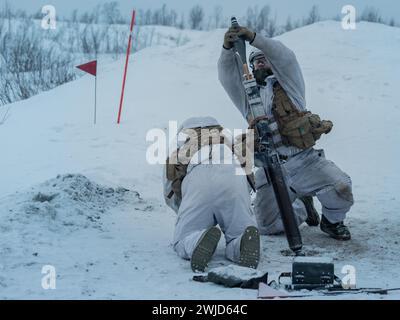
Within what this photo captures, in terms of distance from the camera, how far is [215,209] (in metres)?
5.25

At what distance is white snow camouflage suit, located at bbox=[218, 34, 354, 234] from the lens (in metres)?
6.00

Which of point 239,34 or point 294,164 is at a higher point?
point 239,34

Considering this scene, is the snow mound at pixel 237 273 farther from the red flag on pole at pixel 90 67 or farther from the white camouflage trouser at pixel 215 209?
the red flag on pole at pixel 90 67

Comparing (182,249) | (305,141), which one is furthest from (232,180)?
(305,141)

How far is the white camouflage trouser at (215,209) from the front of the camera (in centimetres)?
520

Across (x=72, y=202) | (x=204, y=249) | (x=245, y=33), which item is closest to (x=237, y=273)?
(x=204, y=249)

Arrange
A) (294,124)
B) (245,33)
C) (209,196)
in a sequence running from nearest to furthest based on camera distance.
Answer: (209,196), (245,33), (294,124)

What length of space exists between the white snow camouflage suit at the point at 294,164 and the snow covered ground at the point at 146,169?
315mm

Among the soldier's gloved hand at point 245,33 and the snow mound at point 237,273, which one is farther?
the soldier's gloved hand at point 245,33

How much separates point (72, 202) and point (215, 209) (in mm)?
1714

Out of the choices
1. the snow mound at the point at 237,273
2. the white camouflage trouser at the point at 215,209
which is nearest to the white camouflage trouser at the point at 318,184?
the white camouflage trouser at the point at 215,209

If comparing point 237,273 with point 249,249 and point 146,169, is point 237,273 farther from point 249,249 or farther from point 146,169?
point 146,169

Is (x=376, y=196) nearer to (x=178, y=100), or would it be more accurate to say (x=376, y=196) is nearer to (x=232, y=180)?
(x=232, y=180)

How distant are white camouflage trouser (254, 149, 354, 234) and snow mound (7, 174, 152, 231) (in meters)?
1.55
